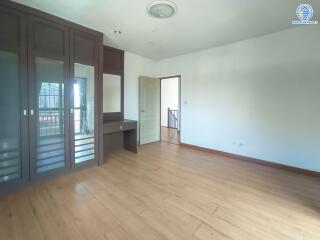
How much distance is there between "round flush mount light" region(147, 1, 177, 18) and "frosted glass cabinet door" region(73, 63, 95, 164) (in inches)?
59.0

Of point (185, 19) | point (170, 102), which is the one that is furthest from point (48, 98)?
point (170, 102)

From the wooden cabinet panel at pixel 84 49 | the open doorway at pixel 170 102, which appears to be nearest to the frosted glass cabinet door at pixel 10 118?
the wooden cabinet panel at pixel 84 49

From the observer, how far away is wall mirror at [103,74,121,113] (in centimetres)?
404

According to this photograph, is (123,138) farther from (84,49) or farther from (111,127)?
(84,49)

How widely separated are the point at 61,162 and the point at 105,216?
4.97 ft

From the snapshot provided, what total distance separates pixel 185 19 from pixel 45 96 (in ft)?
8.60

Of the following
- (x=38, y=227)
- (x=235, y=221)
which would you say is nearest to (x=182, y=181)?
(x=235, y=221)

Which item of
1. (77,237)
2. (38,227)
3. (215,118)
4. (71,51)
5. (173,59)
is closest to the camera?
(77,237)

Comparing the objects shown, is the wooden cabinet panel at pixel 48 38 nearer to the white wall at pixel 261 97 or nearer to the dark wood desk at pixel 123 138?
the dark wood desk at pixel 123 138

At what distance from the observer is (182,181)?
2662mm

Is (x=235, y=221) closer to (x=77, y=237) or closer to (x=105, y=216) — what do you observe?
(x=105, y=216)

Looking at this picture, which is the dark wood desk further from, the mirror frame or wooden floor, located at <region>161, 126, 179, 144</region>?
wooden floor, located at <region>161, 126, 179, 144</region>

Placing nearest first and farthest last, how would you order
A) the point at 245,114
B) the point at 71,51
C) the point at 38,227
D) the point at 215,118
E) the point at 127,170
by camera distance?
the point at 38,227 → the point at 71,51 → the point at 127,170 → the point at 245,114 → the point at 215,118

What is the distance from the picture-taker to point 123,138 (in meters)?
4.45
